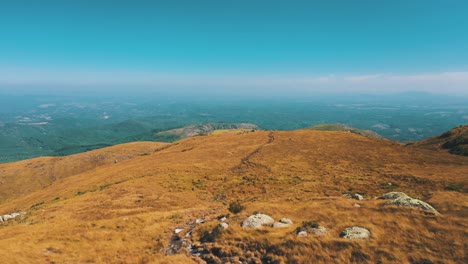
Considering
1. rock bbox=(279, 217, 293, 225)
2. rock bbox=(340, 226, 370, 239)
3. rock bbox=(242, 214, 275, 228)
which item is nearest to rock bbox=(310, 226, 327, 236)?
rock bbox=(340, 226, 370, 239)

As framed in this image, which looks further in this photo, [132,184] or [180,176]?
[180,176]

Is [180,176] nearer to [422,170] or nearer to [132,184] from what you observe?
[132,184]

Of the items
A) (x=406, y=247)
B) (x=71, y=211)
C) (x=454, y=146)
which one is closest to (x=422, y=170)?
(x=454, y=146)

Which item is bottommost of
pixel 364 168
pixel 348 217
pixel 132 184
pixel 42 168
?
pixel 42 168

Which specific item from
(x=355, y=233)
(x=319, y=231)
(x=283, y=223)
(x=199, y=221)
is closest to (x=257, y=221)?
(x=283, y=223)

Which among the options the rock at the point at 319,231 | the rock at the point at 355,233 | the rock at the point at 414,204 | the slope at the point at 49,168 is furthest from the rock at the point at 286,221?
the slope at the point at 49,168

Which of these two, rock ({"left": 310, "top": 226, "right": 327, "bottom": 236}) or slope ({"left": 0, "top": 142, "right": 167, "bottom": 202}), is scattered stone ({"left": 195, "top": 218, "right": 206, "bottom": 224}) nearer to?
rock ({"left": 310, "top": 226, "right": 327, "bottom": 236})
